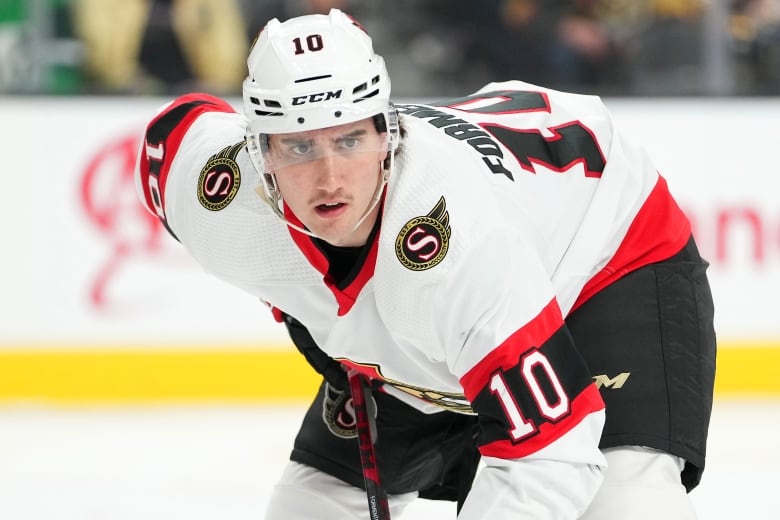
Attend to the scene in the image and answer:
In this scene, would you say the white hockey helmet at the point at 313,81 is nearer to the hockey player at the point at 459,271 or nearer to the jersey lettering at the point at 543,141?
the hockey player at the point at 459,271

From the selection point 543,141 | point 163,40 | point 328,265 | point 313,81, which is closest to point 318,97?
point 313,81

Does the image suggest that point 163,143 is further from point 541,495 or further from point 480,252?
point 541,495

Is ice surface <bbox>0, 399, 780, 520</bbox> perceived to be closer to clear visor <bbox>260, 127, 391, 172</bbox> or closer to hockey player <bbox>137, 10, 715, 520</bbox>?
hockey player <bbox>137, 10, 715, 520</bbox>

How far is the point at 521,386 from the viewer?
159 centimetres

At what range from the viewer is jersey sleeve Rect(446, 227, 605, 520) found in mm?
1595

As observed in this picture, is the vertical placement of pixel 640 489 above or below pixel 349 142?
below

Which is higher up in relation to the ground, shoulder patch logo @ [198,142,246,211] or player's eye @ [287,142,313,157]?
player's eye @ [287,142,313,157]

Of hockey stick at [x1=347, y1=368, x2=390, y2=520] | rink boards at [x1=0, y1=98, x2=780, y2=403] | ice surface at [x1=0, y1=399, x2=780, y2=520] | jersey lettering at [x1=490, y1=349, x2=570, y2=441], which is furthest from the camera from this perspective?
rink boards at [x1=0, y1=98, x2=780, y2=403]

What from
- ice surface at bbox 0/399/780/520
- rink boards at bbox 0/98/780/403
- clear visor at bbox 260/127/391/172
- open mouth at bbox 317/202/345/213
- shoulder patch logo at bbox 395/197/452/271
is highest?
clear visor at bbox 260/127/391/172

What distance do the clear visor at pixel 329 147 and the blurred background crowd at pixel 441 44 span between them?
2564 mm

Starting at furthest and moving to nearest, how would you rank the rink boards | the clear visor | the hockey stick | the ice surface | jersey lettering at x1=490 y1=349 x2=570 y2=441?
the rink boards < the ice surface < the hockey stick < the clear visor < jersey lettering at x1=490 y1=349 x2=570 y2=441

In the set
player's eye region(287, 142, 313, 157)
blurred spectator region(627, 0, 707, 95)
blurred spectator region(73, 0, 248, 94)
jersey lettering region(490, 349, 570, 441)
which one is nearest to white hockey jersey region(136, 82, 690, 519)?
jersey lettering region(490, 349, 570, 441)

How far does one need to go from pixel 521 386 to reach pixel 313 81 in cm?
49

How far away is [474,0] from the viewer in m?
4.45
